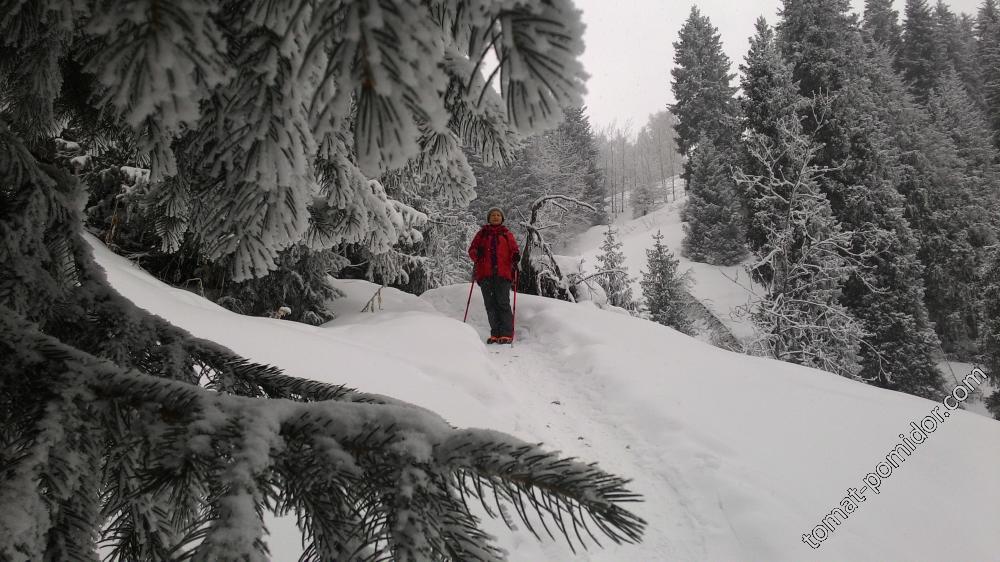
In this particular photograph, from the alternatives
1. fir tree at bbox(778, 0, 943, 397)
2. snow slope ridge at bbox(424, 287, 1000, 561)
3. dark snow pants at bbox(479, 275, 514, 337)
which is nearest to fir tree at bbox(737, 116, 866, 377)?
fir tree at bbox(778, 0, 943, 397)

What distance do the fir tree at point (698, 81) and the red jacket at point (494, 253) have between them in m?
32.3

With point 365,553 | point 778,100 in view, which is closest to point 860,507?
point 365,553

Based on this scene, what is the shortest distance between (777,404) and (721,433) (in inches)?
43.1

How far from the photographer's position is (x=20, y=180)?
1.18 meters

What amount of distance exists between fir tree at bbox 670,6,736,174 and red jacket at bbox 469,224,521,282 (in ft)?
106

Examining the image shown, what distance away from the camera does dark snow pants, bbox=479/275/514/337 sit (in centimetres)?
798

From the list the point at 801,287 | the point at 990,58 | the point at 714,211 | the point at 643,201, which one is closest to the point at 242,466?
the point at 801,287

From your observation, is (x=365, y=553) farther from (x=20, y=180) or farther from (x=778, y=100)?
(x=778, y=100)

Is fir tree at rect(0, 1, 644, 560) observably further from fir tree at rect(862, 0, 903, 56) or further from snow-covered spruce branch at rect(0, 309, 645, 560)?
fir tree at rect(862, 0, 903, 56)

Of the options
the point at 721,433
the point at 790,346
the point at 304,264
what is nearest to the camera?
the point at 721,433

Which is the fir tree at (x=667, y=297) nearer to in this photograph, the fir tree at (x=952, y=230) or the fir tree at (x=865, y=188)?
the fir tree at (x=865, y=188)

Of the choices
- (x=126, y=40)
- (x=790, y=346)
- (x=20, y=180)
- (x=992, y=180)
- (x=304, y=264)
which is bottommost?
(x=790, y=346)

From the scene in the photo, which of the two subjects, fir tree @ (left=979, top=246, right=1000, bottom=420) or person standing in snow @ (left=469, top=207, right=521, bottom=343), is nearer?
person standing in snow @ (left=469, top=207, right=521, bottom=343)

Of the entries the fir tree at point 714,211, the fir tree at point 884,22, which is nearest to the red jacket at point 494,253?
the fir tree at point 714,211
